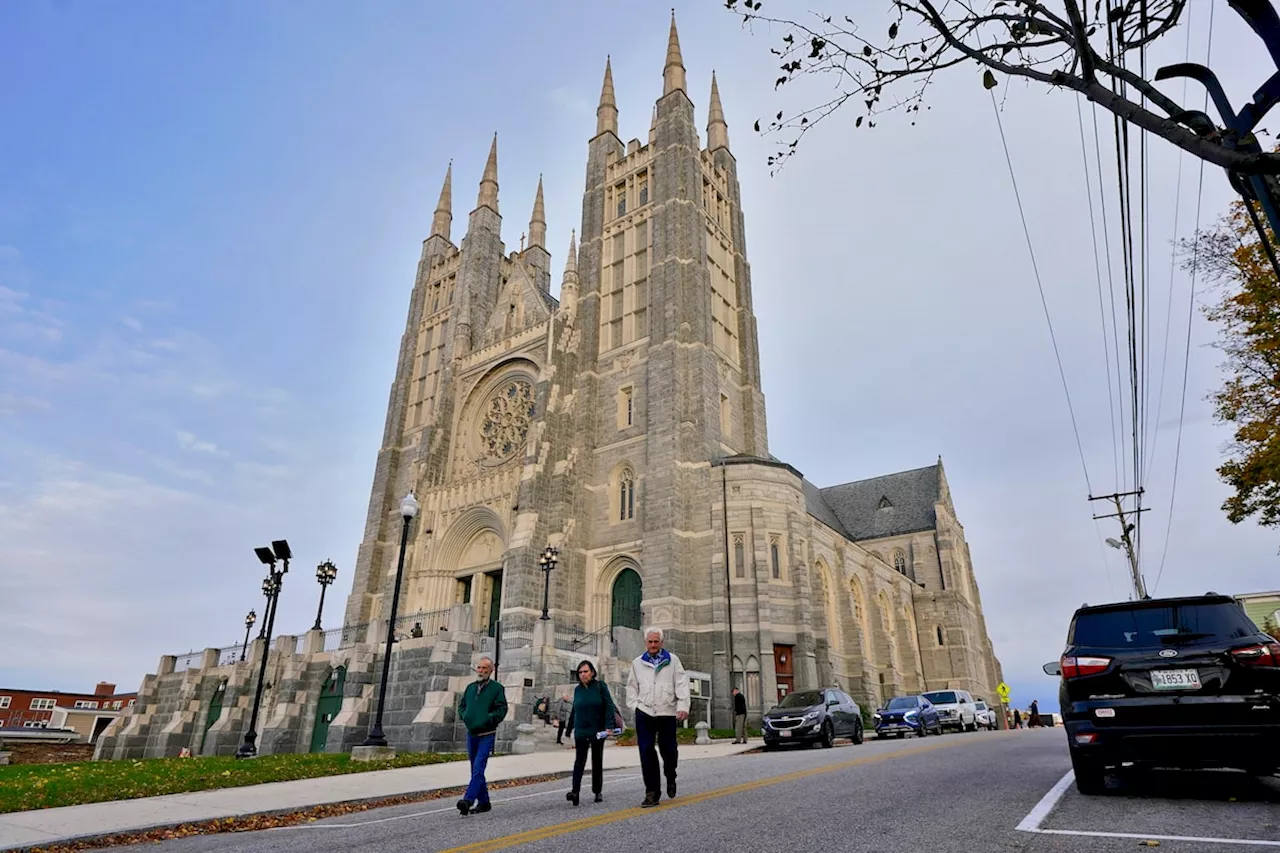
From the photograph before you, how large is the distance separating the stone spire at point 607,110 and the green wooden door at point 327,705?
34.7 metres

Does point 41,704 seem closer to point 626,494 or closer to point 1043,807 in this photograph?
point 626,494

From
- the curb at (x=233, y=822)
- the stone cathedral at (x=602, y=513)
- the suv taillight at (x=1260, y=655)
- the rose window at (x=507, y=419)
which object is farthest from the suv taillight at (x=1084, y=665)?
the rose window at (x=507, y=419)

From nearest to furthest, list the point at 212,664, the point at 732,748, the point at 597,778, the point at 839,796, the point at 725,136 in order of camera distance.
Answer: the point at 839,796, the point at 597,778, the point at 732,748, the point at 212,664, the point at 725,136

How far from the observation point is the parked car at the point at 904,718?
21734 millimetres

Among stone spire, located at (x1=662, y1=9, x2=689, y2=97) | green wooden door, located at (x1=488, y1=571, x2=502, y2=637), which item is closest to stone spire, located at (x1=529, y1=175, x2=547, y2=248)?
stone spire, located at (x1=662, y1=9, x2=689, y2=97)

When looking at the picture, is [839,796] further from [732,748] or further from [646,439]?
[646,439]

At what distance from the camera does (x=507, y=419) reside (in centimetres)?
4006

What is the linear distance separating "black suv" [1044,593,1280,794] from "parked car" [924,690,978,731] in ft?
69.9

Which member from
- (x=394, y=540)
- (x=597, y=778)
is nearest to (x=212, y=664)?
(x=394, y=540)

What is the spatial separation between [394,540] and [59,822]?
34.4 m

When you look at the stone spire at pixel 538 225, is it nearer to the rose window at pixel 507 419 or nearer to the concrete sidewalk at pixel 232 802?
the rose window at pixel 507 419

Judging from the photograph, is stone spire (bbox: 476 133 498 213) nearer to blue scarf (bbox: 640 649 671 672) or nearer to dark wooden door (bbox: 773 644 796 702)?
dark wooden door (bbox: 773 644 796 702)

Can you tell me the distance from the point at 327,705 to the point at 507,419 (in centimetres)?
1936

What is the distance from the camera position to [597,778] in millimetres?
7809
